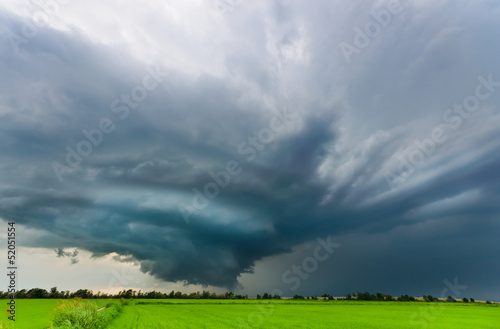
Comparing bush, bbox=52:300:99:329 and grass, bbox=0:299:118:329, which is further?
grass, bbox=0:299:118:329

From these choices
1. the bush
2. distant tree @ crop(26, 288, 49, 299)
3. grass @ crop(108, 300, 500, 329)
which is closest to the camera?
the bush

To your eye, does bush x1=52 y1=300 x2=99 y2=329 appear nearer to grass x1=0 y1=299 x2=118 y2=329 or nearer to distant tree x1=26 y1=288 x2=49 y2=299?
grass x1=0 y1=299 x2=118 y2=329

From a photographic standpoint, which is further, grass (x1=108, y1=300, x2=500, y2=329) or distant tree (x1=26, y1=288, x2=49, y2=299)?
distant tree (x1=26, y1=288, x2=49, y2=299)

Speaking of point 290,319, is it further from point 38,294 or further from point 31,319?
point 38,294

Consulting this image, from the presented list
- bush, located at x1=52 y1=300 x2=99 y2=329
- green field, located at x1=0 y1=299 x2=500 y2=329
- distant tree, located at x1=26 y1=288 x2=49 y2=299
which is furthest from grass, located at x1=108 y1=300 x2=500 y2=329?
distant tree, located at x1=26 y1=288 x2=49 y2=299

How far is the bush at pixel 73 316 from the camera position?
65.9 ft

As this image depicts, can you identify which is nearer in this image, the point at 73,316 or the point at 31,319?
the point at 73,316

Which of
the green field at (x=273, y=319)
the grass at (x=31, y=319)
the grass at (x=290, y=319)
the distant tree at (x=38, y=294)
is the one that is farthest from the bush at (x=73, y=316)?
the distant tree at (x=38, y=294)

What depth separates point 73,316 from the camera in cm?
2130

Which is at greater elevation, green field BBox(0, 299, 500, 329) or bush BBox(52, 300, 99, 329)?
bush BBox(52, 300, 99, 329)

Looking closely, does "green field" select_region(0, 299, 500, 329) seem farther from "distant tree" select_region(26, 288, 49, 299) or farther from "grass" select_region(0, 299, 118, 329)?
"distant tree" select_region(26, 288, 49, 299)

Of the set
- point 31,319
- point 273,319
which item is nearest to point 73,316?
point 273,319

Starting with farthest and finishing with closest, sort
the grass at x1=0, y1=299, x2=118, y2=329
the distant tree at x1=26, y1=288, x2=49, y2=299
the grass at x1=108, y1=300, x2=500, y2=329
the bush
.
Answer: the distant tree at x1=26, y1=288, x2=49, y2=299 → the grass at x1=108, y1=300, x2=500, y2=329 → the grass at x1=0, y1=299, x2=118, y2=329 → the bush

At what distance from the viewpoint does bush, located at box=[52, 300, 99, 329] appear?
20075 mm
